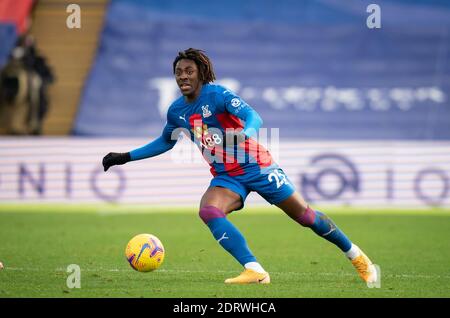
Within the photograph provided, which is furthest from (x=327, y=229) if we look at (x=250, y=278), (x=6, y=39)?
(x=6, y=39)

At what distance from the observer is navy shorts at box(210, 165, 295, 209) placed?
8.03 m

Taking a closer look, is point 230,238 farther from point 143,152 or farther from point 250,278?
point 143,152

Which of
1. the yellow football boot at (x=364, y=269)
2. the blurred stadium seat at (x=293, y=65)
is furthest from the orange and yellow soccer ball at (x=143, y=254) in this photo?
the blurred stadium seat at (x=293, y=65)

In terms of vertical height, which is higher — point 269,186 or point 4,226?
point 269,186

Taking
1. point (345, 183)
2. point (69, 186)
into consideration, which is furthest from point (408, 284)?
point (69, 186)

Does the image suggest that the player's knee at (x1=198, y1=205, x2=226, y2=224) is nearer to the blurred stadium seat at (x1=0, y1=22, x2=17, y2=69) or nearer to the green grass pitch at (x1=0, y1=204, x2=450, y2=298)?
the green grass pitch at (x1=0, y1=204, x2=450, y2=298)

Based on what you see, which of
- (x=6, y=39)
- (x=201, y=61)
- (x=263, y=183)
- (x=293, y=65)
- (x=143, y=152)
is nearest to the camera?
(x=263, y=183)

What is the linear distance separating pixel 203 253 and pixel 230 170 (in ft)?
9.09

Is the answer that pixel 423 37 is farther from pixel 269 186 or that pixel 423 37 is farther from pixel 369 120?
pixel 269 186

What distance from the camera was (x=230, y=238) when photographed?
7.93 m

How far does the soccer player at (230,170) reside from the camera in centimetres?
794

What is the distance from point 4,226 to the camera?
1374 centimetres

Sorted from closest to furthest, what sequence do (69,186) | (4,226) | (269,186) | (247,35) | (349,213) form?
→ (269,186) < (4,226) < (349,213) < (69,186) < (247,35)

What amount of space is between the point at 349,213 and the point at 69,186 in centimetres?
527
